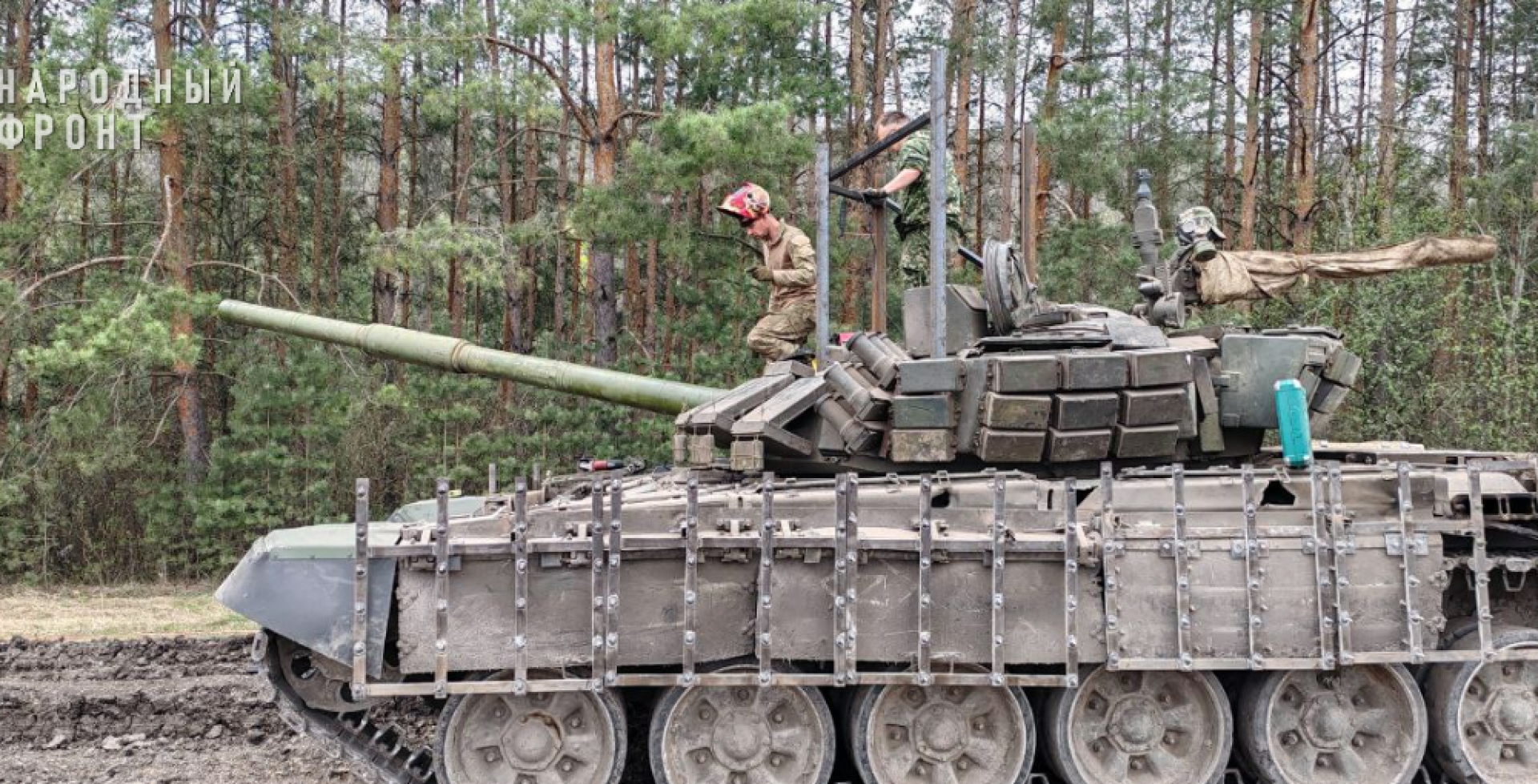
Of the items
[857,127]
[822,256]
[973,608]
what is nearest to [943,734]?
[973,608]

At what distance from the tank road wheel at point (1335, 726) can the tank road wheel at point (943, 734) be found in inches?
52.5

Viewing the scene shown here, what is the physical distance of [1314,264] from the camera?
27.0 feet

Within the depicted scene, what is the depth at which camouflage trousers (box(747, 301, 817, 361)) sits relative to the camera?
9961 millimetres

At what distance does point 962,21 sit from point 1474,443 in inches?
379

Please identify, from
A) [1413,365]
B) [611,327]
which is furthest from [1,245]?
[1413,365]

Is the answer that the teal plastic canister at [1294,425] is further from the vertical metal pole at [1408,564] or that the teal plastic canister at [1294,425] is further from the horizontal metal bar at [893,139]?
the horizontal metal bar at [893,139]

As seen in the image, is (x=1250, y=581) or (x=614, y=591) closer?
(x=614, y=591)

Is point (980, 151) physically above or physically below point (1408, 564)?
above

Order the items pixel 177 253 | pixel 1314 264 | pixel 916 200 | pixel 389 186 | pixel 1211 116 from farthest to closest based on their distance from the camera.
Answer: pixel 1211 116, pixel 389 186, pixel 177 253, pixel 916 200, pixel 1314 264

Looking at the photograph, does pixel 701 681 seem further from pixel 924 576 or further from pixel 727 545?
pixel 924 576

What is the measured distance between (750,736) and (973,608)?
1.46 metres

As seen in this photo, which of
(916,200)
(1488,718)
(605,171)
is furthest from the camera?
(605,171)

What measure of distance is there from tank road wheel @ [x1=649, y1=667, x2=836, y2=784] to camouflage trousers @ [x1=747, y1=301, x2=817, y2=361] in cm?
359

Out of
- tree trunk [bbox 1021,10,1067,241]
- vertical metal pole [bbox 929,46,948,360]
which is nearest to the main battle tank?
vertical metal pole [bbox 929,46,948,360]
